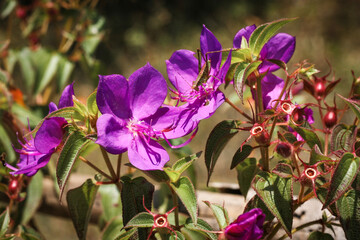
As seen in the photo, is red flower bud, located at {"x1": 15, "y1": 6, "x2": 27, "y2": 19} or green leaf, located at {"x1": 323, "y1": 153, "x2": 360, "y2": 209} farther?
red flower bud, located at {"x1": 15, "y1": 6, "x2": 27, "y2": 19}

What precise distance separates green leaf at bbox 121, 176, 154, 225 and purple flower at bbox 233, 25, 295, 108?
0.21 m

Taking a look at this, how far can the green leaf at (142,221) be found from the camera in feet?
1.88

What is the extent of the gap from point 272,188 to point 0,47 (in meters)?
0.78

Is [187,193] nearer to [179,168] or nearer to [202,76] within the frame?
[179,168]

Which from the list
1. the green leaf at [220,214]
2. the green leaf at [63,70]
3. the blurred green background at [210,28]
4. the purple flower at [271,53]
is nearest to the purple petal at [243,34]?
the purple flower at [271,53]

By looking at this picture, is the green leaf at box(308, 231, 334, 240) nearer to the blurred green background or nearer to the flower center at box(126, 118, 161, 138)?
the flower center at box(126, 118, 161, 138)

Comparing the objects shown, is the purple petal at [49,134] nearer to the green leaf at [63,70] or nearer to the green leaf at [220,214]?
the green leaf at [220,214]

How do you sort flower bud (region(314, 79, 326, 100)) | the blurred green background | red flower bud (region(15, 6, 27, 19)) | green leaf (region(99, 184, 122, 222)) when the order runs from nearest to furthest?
1. flower bud (region(314, 79, 326, 100))
2. green leaf (region(99, 184, 122, 222))
3. red flower bud (region(15, 6, 27, 19))
4. the blurred green background

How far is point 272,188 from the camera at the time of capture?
60 cm

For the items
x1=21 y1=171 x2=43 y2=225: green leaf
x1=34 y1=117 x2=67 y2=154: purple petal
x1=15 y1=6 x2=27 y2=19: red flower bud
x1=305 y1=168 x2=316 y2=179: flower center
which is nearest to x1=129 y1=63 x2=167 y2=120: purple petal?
x1=34 y1=117 x2=67 y2=154: purple petal

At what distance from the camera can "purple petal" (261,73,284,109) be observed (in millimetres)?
704

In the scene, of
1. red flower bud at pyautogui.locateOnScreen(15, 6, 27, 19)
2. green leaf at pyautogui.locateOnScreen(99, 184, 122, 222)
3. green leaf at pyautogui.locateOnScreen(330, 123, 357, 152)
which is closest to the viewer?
green leaf at pyautogui.locateOnScreen(330, 123, 357, 152)

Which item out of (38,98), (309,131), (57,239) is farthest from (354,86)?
(57,239)

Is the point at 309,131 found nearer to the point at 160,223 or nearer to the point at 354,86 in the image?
the point at 354,86
